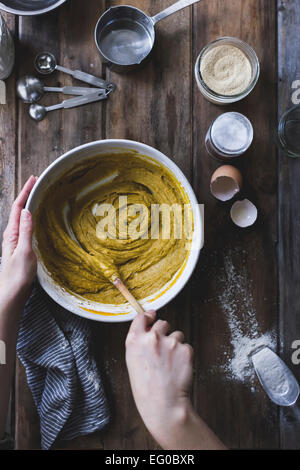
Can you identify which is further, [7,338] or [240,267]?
[240,267]

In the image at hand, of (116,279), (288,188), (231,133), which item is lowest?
(116,279)

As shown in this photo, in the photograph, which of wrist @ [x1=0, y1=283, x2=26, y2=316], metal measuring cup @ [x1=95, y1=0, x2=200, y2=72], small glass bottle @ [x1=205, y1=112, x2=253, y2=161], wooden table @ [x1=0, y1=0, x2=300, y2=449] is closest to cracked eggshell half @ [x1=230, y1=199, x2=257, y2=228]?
wooden table @ [x1=0, y1=0, x2=300, y2=449]

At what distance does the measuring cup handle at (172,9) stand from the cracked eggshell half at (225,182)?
40 cm

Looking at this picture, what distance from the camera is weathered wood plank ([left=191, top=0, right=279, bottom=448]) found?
1.09 meters

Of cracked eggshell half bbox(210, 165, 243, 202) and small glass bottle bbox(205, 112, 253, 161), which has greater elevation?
small glass bottle bbox(205, 112, 253, 161)

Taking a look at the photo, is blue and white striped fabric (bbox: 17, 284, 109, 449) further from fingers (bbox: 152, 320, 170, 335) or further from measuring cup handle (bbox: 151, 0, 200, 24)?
measuring cup handle (bbox: 151, 0, 200, 24)

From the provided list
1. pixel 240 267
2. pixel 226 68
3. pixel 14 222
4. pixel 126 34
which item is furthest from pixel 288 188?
pixel 14 222

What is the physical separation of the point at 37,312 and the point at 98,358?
193 millimetres

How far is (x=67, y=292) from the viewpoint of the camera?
103 centimetres

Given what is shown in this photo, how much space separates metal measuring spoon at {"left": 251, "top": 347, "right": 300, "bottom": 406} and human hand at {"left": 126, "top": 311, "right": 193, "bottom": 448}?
0.25m

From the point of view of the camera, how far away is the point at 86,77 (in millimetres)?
1067

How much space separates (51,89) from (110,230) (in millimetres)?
386

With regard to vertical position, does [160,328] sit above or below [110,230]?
below

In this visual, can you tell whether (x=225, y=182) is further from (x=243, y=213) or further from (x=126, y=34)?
(x=126, y=34)
